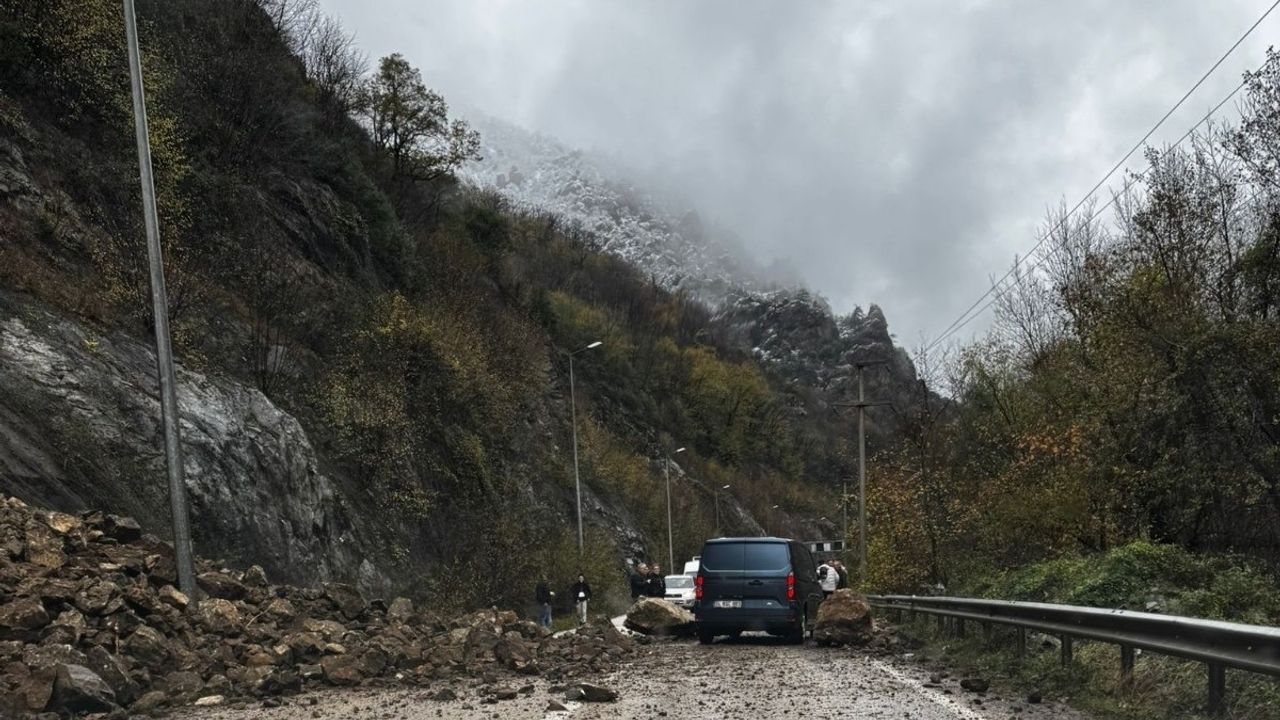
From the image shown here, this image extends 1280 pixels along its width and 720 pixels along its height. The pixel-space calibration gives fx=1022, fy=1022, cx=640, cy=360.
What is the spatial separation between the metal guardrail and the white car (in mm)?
21276

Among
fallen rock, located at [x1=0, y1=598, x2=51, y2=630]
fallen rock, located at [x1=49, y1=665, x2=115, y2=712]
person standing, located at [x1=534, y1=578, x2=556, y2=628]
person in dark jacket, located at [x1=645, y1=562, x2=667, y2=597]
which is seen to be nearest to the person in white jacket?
person in dark jacket, located at [x1=645, y1=562, x2=667, y2=597]

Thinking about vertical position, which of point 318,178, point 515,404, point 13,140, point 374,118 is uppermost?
point 374,118

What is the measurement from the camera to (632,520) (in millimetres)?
67688

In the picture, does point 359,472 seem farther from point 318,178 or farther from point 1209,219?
point 1209,219

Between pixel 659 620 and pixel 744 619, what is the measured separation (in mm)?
4933

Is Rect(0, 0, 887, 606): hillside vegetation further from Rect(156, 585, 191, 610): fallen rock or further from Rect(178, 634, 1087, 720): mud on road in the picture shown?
Rect(178, 634, 1087, 720): mud on road

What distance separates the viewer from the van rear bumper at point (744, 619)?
17844 mm

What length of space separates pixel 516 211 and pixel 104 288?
108 metres

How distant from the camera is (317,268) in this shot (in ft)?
115

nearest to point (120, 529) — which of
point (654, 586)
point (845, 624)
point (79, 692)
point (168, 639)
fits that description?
point (168, 639)

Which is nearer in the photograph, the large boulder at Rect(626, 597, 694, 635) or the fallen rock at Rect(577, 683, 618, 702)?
the fallen rock at Rect(577, 683, 618, 702)

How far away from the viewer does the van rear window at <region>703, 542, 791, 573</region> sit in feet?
60.2

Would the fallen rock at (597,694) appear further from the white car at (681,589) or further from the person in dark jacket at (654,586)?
the white car at (681,589)

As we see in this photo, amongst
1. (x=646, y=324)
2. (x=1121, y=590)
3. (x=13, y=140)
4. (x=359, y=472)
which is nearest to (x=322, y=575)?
(x=359, y=472)
